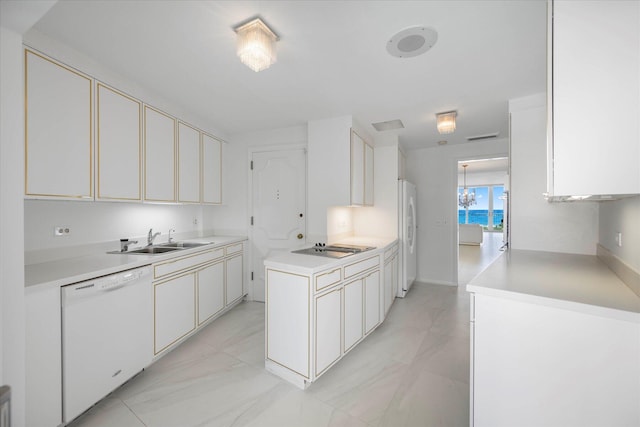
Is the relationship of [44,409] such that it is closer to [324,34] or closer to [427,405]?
[427,405]

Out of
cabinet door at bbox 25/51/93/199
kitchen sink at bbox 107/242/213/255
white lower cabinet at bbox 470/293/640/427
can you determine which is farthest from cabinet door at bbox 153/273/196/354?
white lower cabinet at bbox 470/293/640/427

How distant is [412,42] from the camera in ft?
5.31

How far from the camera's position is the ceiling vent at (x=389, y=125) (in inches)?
124

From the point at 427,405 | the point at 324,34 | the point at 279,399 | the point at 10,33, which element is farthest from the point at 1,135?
the point at 427,405

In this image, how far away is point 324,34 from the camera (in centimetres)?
156

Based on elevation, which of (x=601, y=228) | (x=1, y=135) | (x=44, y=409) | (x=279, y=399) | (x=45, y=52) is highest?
(x=45, y=52)

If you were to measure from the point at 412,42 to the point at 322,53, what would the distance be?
585 mm

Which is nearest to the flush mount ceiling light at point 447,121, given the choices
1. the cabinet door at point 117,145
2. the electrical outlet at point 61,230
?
the cabinet door at point 117,145

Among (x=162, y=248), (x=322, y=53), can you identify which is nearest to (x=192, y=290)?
(x=162, y=248)

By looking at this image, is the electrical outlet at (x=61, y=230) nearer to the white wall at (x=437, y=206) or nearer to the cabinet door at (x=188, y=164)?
the cabinet door at (x=188, y=164)

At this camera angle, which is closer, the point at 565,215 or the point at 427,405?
the point at 427,405

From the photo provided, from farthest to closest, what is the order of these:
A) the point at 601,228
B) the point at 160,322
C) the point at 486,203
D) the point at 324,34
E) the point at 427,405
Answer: the point at 486,203 < the point at 160,322 < the point at 601,228 < the point at 427,405 < the point at 324,34

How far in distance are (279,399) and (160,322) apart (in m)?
1.18

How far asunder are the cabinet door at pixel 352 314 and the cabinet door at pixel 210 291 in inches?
60.7
